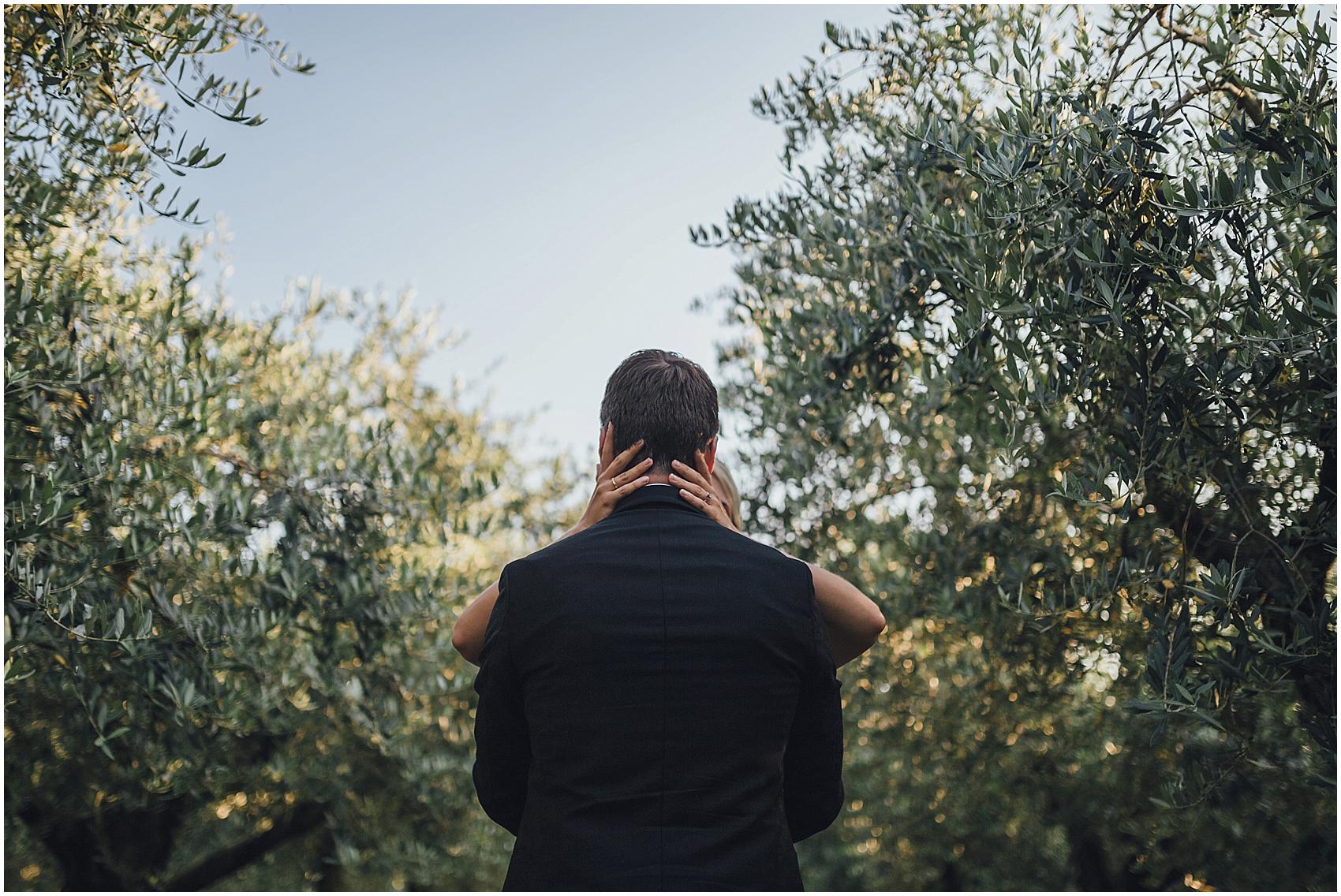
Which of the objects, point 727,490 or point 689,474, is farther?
point 727,490

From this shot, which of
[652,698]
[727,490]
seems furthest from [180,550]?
[652,698]

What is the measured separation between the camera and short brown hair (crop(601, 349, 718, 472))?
7.47 feet

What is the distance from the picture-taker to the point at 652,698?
2010 millimetres

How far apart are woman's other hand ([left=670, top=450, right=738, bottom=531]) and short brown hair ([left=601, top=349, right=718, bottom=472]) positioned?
0.09ft

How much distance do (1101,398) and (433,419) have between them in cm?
899

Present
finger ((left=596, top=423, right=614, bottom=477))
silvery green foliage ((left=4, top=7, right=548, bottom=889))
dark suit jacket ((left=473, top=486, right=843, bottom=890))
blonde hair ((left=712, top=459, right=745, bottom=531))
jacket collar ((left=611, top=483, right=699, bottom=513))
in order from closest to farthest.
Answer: dark suit jacket ((left=473, top=486, right=843, bottom=890)), jacket collar ((left=611, top=483, right=699, bottom=513)), finger ((left=596, top=423, right=614, bottom=477)), blonde hair ((left=712, top=459, right=745, bottom=531)), silvery green foliage ((left=4, top=7, right=548, bottom=889))

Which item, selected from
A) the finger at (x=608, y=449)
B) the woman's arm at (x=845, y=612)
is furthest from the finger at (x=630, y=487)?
the woman's arm at (x=845, y=612)

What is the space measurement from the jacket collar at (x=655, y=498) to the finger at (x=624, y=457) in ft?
0.26

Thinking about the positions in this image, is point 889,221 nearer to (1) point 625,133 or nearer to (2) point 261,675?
(1) point 625,133

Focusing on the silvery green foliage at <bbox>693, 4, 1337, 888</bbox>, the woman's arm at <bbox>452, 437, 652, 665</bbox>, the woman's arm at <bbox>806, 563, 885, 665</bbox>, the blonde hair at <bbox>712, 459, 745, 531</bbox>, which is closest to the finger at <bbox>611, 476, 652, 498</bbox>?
the woman's arm at <bbox>452, 437, 652, 665</bbox>

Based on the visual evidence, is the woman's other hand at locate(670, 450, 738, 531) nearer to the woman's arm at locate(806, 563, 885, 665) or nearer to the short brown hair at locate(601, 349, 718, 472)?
the short brown hair at locate(601, 349, 718, 472)

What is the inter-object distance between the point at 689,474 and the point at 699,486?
0.12ft

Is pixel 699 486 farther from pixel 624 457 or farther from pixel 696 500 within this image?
pixel 624 457

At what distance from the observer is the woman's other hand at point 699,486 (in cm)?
224
